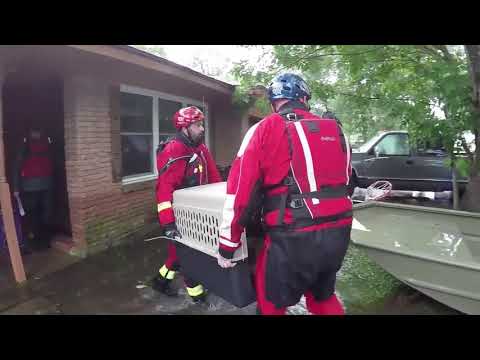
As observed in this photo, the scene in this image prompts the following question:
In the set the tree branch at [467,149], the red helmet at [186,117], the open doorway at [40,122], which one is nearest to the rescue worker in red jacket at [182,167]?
the red helmet at [186,117]

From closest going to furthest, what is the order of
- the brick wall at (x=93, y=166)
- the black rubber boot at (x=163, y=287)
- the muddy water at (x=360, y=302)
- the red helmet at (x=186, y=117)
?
the red helmet at (x=186, y=117) → the muddy water at (x=360, y=302) → the black rubber boot at (x=163, y=287) → the brick wall at (x=93, y=166)

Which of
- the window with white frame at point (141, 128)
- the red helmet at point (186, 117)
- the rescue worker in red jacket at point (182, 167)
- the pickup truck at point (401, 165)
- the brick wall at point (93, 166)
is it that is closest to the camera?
the rescue worker in red jacket at point (182, 167)

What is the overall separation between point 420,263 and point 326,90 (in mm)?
4933

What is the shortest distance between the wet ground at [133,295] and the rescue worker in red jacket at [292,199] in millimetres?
1583

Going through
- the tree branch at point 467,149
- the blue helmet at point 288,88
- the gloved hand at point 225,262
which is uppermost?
the blue helmet at point 288,88

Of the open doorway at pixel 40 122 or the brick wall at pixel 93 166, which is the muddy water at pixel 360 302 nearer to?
the brick wall at pixel 93 166

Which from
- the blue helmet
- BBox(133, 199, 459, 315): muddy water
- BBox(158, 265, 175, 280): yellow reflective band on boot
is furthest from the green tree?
BBox(158, 265, 175, 280): yellow reflective band on boot

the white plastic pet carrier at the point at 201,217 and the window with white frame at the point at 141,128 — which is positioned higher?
the window with white frame at the point at 141,128

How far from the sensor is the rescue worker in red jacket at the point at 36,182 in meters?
4.51

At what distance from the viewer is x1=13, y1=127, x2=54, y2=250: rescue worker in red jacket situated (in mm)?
4512

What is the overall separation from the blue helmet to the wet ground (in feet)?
6.97

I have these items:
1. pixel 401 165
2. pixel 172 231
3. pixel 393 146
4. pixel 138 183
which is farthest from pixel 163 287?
pixel 393 146

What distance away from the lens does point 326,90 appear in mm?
7234

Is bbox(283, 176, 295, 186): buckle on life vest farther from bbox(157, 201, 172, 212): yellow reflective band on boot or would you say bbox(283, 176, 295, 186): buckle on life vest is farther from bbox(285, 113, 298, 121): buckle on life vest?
bbox(157, 201, 172, 212): yellow reflective band on boot
